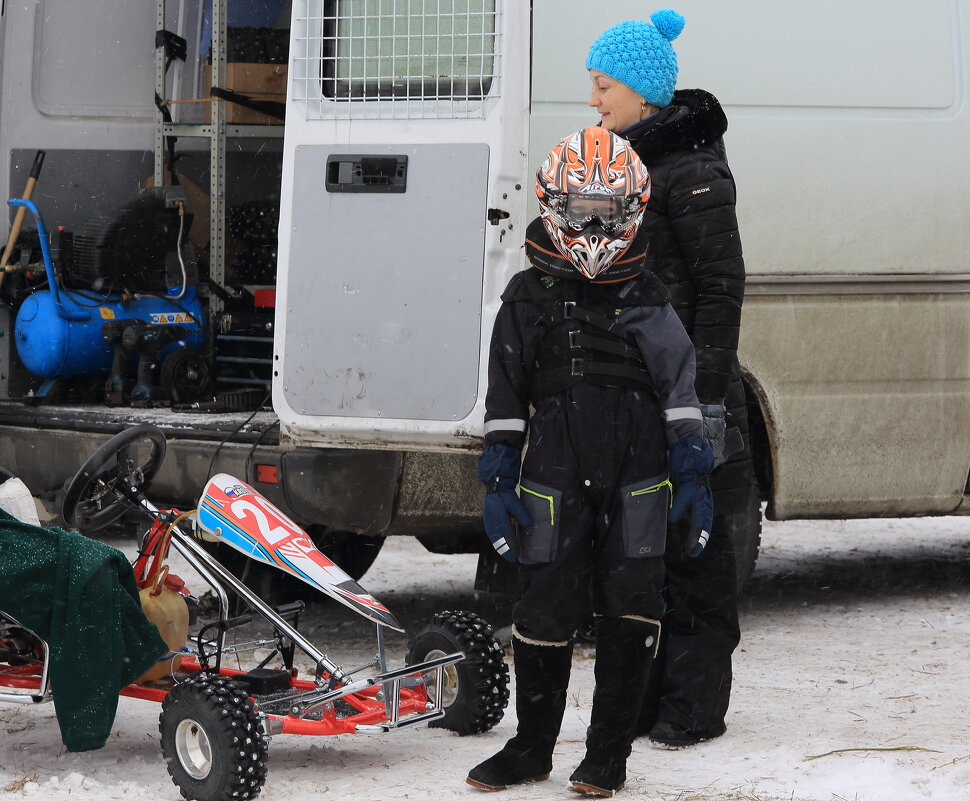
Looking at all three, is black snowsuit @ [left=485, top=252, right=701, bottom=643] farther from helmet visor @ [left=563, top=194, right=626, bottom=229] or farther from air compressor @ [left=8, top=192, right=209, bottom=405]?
air compressor @ [left=8, top=192, right=209, bottom=405]

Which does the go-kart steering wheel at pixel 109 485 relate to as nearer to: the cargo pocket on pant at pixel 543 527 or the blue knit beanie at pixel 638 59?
the cargo pocket on pant at pixel 543 527

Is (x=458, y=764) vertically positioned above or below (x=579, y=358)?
below

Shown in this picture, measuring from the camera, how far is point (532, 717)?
3.66 meters

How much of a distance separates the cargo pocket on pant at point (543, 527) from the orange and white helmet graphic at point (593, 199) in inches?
20.6

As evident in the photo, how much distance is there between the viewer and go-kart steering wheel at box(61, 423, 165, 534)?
3920 mm

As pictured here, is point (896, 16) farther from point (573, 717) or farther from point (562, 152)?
point (573, 717)

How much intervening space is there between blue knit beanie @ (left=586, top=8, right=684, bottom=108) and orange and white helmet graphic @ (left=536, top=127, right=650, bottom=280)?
0.43 m

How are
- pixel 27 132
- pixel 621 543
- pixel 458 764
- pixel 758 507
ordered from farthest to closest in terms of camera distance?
pixel 27 132 < pixel 758 507 < pixel 458 764 < pixel 621 543

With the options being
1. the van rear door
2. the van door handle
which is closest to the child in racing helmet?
the van rear door

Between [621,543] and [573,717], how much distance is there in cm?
98

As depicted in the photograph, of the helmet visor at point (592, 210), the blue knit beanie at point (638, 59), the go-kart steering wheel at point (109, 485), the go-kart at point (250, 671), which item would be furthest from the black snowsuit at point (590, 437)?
the go-kart steering wheel at point (109, 485)

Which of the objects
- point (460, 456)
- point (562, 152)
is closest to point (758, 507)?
point (460, 456)

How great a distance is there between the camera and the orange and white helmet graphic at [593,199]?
3531 mm

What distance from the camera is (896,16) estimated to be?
508cm
